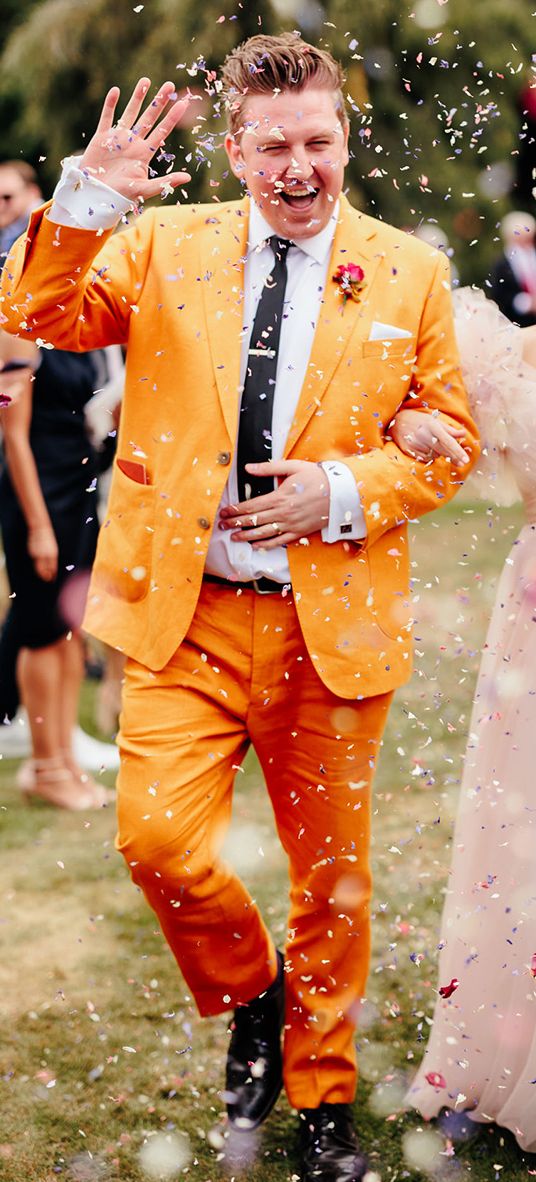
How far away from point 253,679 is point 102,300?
33.5 inches

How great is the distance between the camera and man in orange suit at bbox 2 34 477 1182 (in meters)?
2.92

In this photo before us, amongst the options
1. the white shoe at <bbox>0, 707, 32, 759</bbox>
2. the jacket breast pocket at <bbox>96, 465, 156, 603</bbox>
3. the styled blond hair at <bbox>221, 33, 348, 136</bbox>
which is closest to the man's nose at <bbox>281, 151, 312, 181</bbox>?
the styled blond hair at <bbox>221, 33, 348, 136</bbox>

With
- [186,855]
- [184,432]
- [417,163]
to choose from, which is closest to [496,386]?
[184,432]

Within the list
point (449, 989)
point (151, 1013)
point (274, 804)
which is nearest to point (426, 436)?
point (274, 804)

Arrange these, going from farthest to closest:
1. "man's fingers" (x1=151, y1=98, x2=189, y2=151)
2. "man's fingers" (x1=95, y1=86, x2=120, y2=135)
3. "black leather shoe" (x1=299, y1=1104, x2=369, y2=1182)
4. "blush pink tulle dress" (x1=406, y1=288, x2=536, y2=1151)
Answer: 1. "blush pink tulle dress" (x1=406, y1=288, x2=536, y2=1151)
2. "black leather shoe" (x1=299, y1=1104, x2=369, y2=1182)
3. "man's fingers" (x1=151, y1=98, x2=189, y2=151)
4. "man's fingers" (x1=95, y1=86, x2=120, y2=135)

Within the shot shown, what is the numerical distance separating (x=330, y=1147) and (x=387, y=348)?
1748 mm

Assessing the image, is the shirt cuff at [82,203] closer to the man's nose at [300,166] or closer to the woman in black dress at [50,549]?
the man's nose at [300,166]

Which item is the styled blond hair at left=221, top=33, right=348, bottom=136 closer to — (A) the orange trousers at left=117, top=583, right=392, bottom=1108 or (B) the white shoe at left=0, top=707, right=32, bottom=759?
(A) the orange trousers at left=117, top=583, right=392, bottom=1108

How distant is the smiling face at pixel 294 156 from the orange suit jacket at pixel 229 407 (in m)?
0.12

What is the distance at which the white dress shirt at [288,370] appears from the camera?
295 cm

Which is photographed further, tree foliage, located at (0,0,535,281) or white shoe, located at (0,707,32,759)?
tree foliage, located at (0,0,535,281)

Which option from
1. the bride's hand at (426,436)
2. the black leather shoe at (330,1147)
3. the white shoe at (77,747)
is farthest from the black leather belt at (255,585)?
the white shoe at (77,747)

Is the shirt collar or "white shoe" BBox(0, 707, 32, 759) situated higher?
the shirt collar

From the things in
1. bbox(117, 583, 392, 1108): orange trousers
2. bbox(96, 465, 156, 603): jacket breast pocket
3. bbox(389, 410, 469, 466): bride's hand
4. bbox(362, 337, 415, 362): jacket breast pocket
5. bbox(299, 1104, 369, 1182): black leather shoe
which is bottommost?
bbox(299, 1104, 369, 1182): black leather shoe
